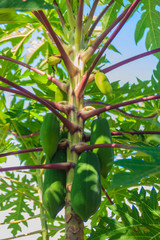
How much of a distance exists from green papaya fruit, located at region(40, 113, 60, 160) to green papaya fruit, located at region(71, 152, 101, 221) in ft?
0.57

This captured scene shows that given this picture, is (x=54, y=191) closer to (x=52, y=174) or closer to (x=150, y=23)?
(x=52, y=174)

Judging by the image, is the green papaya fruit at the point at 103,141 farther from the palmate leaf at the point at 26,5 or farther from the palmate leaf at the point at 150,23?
the palmate leaf at the point at 150,23

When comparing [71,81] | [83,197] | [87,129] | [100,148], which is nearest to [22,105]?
[87,129]

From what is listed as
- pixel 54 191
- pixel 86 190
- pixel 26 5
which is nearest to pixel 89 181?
pixel 86 190

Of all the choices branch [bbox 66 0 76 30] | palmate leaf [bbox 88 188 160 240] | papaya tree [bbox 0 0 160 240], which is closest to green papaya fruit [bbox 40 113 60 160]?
papaya tree [bbox 0 0 160 240]

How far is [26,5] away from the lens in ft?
2.57

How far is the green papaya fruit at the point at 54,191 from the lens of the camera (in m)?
1.11

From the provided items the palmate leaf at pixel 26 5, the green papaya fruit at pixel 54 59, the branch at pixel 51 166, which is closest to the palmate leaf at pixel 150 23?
the green papaya fruit at pixel 54 59

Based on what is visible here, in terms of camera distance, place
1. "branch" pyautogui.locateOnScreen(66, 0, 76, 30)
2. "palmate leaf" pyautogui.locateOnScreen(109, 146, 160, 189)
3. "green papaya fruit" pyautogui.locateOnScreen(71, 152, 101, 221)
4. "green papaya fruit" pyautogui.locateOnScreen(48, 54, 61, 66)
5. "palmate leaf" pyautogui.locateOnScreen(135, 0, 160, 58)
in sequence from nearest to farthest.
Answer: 1. "palmate leaf" pyautogui.locateOnScreen(109, 146, 160, 189)
2. "green papaya fruit" pyautogui.locateOnScreen(71, 152, 101, 221)
3. "green papaya fruit" pyautogui.locateOnScreen(48, 54, 61, 66)
4. "branch" pyautogui.locateOnScreen(66, 0, 76, 30)
5. "palmate leaf" pyautogui.locateOnScreen(135, 0, 160, 58)

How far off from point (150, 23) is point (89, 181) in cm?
135

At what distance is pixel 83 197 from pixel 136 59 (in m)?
0.79

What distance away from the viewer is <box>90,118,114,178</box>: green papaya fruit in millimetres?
1152

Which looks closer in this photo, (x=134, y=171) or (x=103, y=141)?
(x=134, y=171)

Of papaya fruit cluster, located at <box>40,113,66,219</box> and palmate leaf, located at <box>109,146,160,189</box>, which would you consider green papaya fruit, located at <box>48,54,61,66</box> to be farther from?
palmate leaf, located at <box>109,146,160,189</box>
